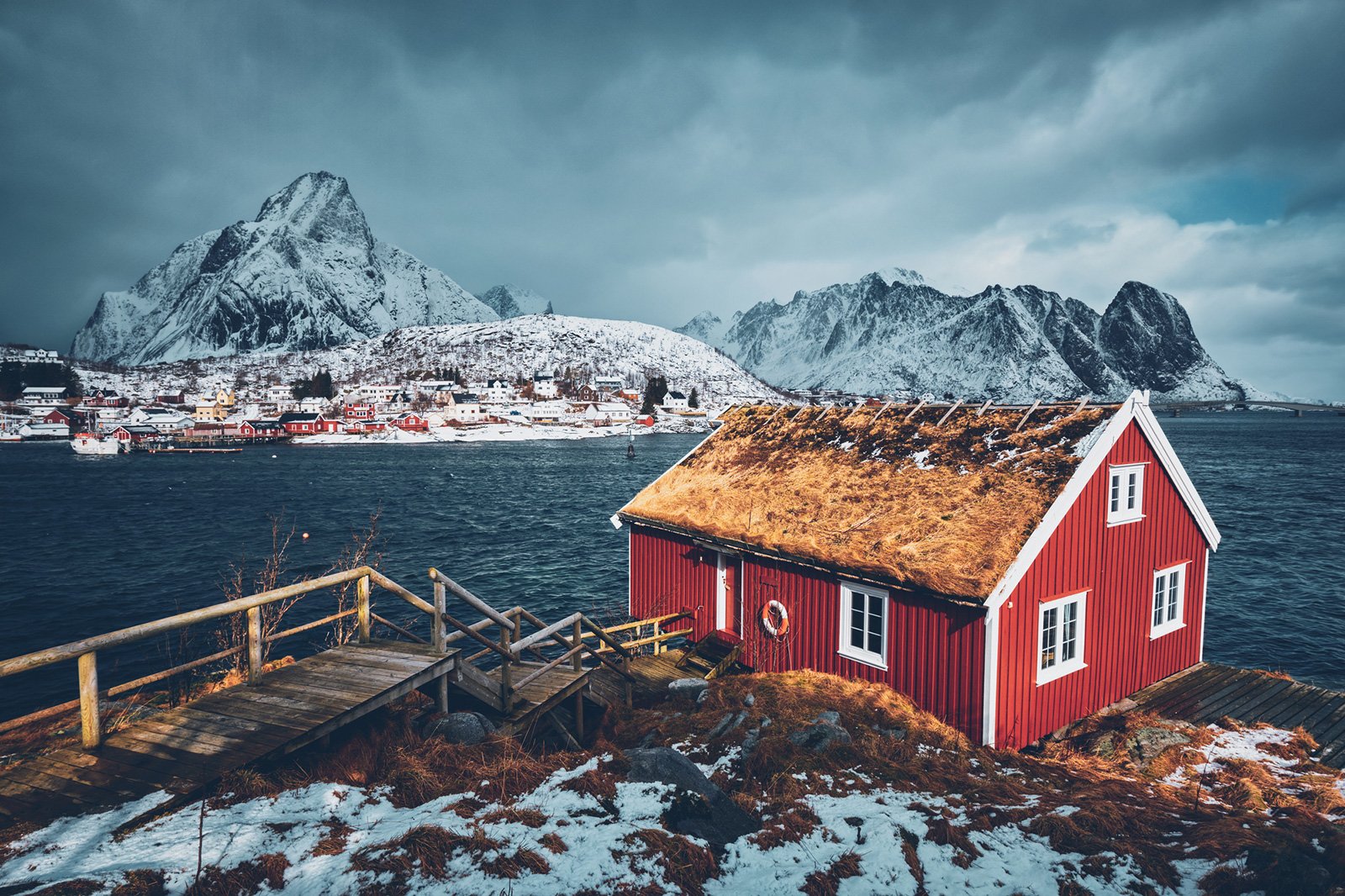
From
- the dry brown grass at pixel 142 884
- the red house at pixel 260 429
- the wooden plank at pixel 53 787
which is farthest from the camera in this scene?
the red house at pixel 260 429

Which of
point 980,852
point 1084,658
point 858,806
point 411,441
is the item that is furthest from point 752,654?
point 411,441

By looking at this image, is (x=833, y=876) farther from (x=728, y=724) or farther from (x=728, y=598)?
(x=728, y=598)

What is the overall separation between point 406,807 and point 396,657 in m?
2.92

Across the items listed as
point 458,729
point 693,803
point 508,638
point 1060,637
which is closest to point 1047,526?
point 1060,637

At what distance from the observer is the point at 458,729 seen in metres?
9.08

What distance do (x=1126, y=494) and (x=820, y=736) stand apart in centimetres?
953

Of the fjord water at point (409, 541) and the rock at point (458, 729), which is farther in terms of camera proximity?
the fjord water at point (409, 541)

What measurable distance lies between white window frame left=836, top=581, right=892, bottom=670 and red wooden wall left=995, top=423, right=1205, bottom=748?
6.94 ft

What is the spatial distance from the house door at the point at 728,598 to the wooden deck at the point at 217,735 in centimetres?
842

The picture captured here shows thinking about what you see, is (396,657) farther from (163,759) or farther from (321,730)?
(163,759)

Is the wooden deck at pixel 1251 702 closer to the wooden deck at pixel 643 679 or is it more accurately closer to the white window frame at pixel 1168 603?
the white window frame at pixel 1168 603

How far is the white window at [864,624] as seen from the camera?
529 inches

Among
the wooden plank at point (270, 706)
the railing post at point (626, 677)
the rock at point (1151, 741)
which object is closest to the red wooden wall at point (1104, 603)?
the rock at point (1151, 741)

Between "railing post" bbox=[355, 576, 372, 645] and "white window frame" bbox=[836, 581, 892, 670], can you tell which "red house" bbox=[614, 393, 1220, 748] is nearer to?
"white window frame" bbox=[836, 581, 892, 670]
